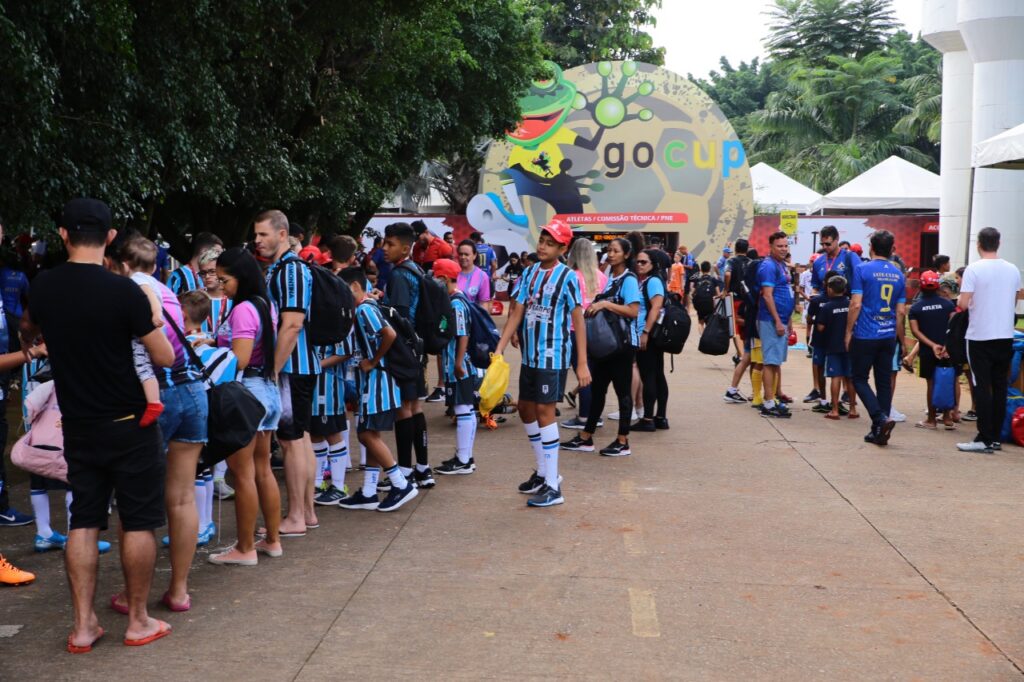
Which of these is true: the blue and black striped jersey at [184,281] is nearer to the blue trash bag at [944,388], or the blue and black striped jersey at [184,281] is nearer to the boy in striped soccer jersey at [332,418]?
the boy in striped soccer jersey at [332,418]

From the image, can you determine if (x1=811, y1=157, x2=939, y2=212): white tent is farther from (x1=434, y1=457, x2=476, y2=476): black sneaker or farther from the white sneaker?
(x1=434, y1=457, x2=476, y2=476): black sneaker

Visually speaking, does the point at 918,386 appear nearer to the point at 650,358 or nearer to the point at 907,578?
the point at 650,358

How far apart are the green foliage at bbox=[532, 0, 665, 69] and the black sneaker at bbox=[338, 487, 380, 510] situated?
33.2 metres

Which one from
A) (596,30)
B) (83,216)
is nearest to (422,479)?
(83,216)

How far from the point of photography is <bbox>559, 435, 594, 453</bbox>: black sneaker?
9.35 metres

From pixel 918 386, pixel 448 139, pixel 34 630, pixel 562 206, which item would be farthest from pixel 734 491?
pixel 562 206

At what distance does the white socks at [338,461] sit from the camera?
23.8 ft

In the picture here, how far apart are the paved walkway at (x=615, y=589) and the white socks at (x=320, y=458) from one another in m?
0.54

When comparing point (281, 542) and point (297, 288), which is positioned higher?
point (297, 288)

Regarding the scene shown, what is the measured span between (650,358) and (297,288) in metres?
4.87

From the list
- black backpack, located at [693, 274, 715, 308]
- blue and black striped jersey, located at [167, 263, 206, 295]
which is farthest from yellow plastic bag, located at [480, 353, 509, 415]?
black backpack, located at [693, 274, 715, 308]

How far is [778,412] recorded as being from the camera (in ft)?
37.5

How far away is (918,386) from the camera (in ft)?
46.8

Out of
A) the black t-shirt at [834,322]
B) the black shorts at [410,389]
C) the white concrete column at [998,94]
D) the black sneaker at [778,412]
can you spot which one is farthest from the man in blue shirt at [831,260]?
the white concrete column at [998,94]
